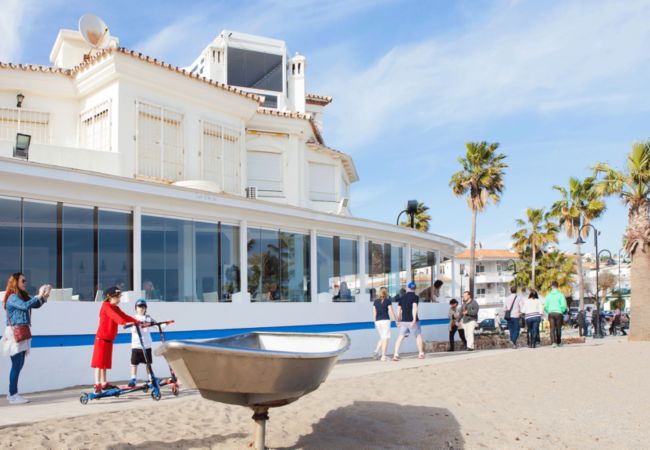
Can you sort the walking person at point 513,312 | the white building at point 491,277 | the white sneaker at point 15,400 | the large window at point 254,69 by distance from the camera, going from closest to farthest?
the white sneaker at point 15,400
the walking person at point 513,312
the large window at point 254,69
the white building at point 491,277

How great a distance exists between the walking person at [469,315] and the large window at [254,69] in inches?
433

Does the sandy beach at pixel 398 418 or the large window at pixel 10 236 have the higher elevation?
the large window at pixel 10 236

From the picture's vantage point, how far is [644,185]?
23516 millimetres

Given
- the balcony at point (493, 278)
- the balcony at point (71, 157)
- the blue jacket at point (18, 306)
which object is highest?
the balcony at point (71, 157)

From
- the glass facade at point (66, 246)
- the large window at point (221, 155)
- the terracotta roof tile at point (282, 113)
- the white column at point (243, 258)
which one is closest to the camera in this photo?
the glass facade at point (66, 246)

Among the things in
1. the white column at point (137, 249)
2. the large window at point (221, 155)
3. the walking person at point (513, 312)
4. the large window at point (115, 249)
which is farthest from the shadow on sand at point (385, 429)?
the large window at point (221, 155)

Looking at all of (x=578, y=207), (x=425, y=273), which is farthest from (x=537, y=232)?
(x=425, y=273)

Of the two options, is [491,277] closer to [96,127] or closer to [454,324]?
[454,324]

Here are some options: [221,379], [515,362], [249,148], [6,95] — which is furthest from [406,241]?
[221,379]

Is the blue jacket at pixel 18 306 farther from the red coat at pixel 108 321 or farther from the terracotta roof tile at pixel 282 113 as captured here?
the terracotta roof tile at pixel 282 113

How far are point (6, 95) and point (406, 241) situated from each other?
13.1m

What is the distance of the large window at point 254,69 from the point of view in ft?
79.2

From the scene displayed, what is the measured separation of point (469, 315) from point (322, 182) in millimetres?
8097

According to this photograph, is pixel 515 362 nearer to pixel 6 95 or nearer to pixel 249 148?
pixel 249 148
